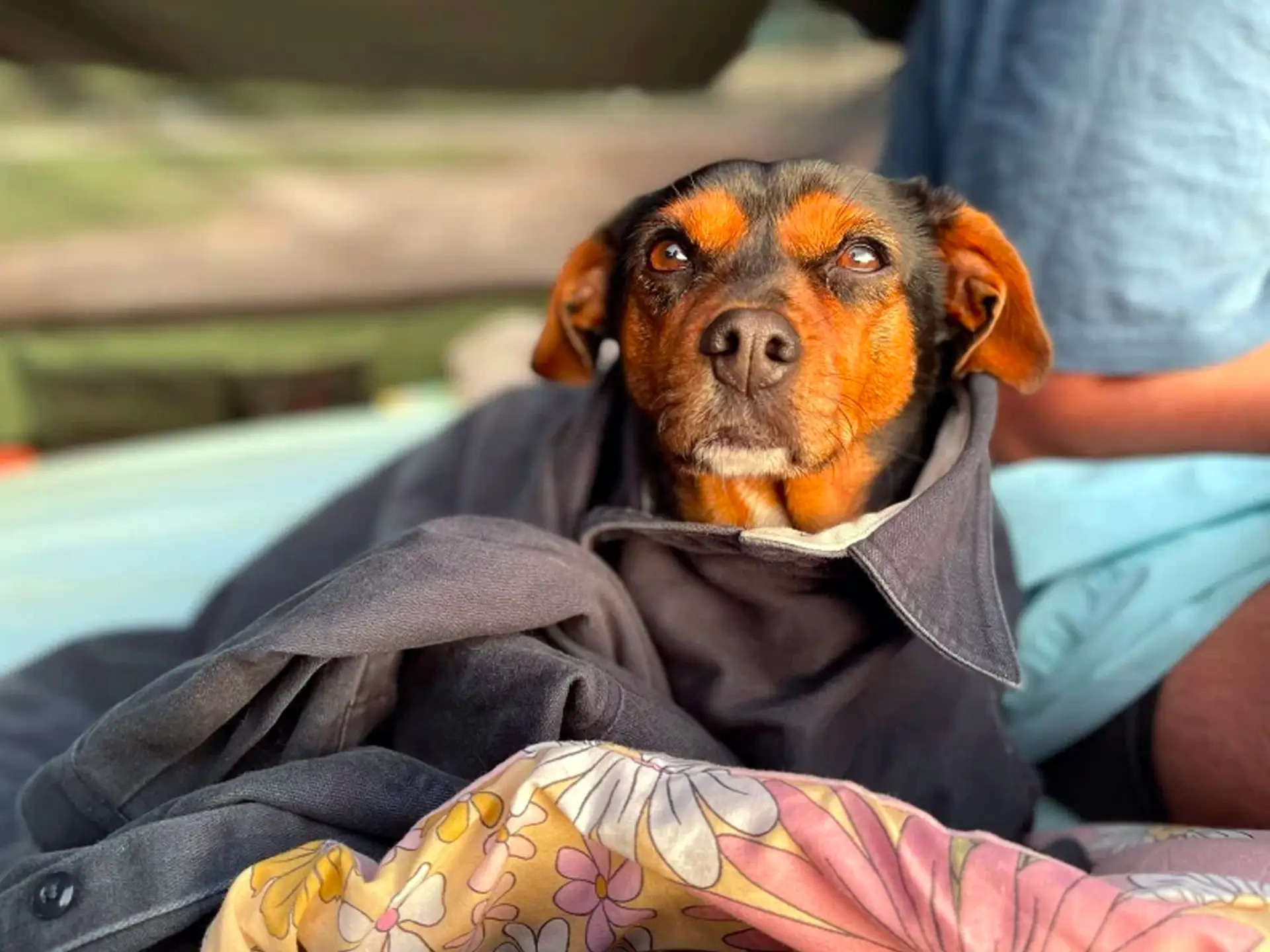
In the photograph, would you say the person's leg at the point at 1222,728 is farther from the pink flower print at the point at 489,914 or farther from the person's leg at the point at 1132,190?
the pink flower print at the point at 489,914

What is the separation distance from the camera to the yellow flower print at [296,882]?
0.70 metres

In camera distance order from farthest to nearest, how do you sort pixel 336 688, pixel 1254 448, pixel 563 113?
pixel 563 113 < pixel 1254 448 < pixel 336 688

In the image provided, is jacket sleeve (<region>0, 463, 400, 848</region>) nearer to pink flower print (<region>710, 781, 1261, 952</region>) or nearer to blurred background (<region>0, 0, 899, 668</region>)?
blurred background (<region>0, 0, 899, 668</region>)

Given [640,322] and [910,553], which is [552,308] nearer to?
[640,322]

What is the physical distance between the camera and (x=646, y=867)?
68cm

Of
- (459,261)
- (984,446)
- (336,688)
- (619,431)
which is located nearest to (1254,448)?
(984,446)

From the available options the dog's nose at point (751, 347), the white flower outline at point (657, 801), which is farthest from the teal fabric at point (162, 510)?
the white flower outline at point (657, 801)

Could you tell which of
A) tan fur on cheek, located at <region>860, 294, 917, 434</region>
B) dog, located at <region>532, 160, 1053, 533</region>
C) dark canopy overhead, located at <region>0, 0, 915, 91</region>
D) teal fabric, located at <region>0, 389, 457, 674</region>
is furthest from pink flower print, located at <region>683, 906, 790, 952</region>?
dark canopy overhead, located at <region>0, 0, 915, 91</region>

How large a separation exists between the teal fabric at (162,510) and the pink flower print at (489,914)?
1009 millimetres

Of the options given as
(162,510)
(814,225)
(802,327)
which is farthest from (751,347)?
(162,510)

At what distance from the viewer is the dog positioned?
1017 millimetres

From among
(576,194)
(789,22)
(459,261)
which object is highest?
(789,22)

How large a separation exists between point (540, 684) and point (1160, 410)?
900 millimetres

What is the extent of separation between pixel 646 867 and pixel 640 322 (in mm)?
609
